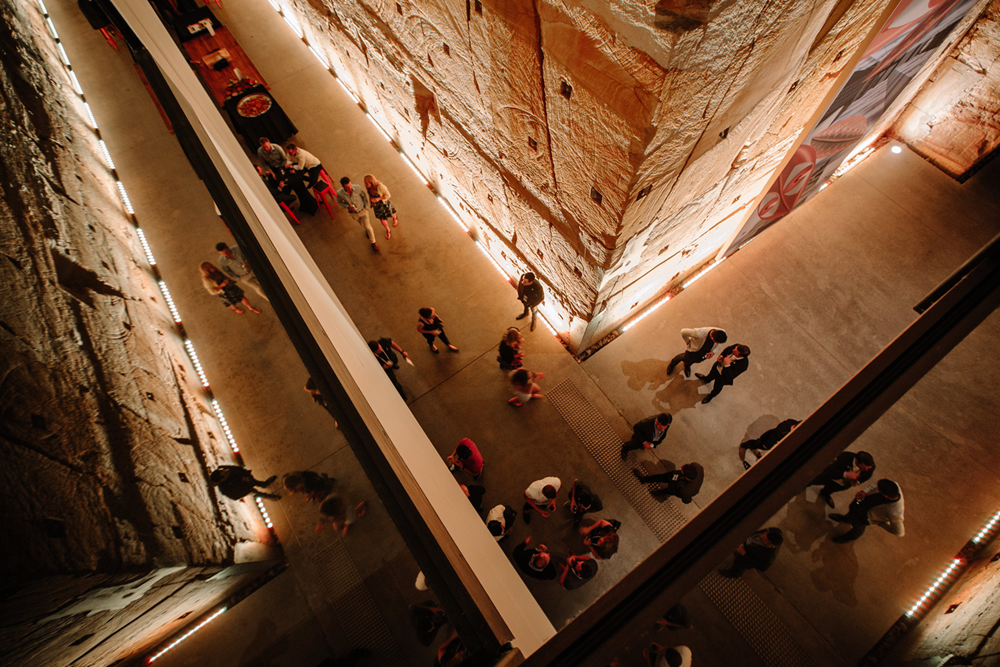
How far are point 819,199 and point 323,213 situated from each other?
695cm

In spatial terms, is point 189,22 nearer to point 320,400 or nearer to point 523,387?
point 523,387

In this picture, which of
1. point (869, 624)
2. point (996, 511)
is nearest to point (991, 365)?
point (996, 511)

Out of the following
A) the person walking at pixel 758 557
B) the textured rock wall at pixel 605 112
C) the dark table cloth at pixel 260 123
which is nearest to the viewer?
the person walking at pixel 758 557

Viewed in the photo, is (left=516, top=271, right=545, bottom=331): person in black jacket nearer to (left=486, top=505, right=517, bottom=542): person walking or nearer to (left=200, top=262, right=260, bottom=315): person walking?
(left=486, top=505, right=517, bottom=542): person walking

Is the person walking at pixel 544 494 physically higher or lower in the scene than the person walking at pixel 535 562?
higher

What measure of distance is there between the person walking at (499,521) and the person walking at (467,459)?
1.60 ft

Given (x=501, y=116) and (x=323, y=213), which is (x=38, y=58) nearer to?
(x=323, y=213)

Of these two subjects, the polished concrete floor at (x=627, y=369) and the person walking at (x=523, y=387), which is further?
the person walking at (x=523, y=387)

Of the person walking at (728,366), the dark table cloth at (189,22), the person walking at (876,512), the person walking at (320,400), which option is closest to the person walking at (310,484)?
the person walking at (320,400)

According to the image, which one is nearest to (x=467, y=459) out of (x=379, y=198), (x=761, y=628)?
(x=761, y=628)

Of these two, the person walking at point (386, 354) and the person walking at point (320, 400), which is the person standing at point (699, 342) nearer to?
the person walking at point (386, 354)

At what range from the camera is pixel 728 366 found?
13.6 ft

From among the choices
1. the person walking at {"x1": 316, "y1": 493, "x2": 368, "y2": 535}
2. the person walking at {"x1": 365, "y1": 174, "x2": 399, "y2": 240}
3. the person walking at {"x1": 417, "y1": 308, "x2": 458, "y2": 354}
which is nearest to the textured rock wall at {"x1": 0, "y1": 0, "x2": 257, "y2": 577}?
the person walking at {"x1": 316, "y1": 493, "x2": 368, "y2": 535}

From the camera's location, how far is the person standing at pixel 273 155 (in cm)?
544
